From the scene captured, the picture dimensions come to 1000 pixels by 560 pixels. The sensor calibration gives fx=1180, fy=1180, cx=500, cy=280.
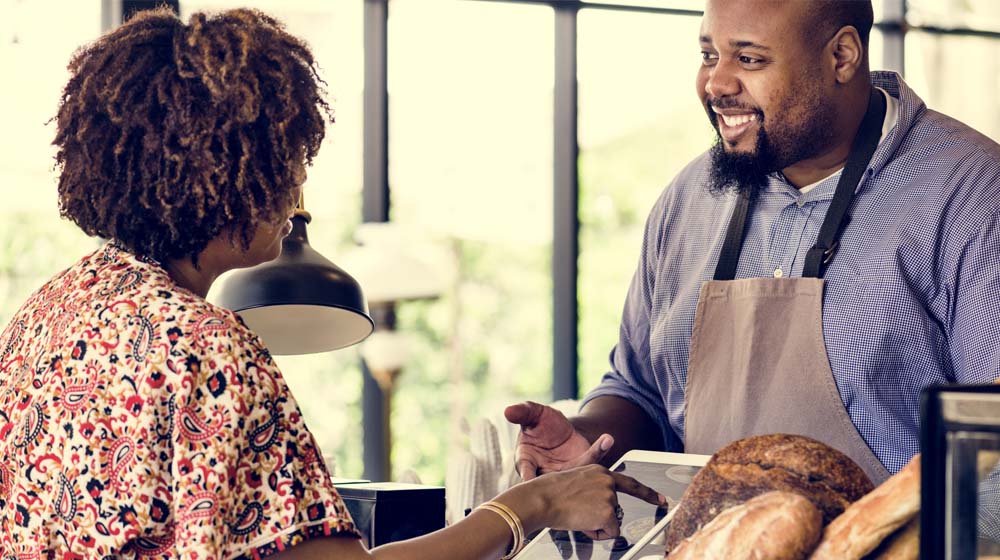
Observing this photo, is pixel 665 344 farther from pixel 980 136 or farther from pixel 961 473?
pixel 961 473

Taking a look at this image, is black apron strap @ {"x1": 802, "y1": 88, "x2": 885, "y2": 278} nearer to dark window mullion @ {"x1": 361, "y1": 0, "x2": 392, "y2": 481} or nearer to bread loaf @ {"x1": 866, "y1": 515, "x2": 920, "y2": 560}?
bread loaf @ {"x1": 866, "y1": 515, "x2": 920, "y2": 560}

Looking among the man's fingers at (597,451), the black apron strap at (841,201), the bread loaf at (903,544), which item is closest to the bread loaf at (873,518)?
the bread loaf at (903,544)

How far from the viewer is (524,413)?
70.1 inches

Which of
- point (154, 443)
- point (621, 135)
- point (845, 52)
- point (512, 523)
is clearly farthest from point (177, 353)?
point (621, 135)

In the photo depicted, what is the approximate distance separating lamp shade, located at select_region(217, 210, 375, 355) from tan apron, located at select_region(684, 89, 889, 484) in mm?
597

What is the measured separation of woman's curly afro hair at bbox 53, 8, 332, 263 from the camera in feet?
4.45

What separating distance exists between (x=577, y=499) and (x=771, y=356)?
0.59m

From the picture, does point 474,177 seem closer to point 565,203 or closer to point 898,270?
point 565,203

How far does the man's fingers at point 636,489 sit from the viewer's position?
138 cm

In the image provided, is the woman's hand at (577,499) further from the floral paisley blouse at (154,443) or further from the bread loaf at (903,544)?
the bread loaf at (903,544)

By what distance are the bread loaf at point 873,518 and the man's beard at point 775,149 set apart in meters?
1.08

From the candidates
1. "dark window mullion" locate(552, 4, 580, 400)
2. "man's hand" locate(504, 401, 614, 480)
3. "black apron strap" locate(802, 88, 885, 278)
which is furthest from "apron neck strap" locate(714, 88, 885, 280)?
"dark window mullion" locate(552, 4, 580, 400)

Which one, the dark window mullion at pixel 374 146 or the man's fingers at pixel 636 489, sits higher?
the dark window mullion at pixel 374 146

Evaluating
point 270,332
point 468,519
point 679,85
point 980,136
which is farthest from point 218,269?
point 679,85
